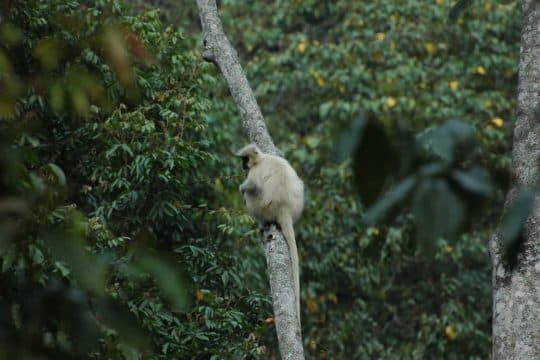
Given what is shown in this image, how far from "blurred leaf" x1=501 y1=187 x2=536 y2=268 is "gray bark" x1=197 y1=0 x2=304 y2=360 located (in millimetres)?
3486

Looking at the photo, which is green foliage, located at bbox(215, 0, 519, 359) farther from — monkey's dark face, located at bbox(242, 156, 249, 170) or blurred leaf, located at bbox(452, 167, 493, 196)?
blurred leaf, located at bbox(452, 167, 493, 196)

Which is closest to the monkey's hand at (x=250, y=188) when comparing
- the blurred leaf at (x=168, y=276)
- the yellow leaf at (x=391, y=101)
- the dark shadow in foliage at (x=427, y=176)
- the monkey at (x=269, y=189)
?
the monkey at (x=269, y=189)

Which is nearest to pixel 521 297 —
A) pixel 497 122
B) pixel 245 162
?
pixel 245 162

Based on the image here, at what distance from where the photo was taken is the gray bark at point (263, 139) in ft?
15.3

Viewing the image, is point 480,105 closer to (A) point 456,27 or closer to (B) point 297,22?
(A) point 456,27

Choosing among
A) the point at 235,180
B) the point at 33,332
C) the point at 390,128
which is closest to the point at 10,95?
the point at 33,332

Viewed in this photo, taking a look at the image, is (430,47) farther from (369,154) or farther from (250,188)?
(369,154)

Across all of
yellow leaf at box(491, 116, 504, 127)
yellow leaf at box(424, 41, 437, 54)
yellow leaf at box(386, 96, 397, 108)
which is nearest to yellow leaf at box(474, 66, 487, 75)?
yellow leaf at box(424, 41, 437, 54)

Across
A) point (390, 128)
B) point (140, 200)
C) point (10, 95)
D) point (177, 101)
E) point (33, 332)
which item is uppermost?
point (177, 101)

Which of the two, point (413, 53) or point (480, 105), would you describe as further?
point (413, 53)

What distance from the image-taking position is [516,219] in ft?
3.71

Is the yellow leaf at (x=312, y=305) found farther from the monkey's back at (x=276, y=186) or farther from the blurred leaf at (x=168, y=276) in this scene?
the blurred leaf at (x=168, y=276)

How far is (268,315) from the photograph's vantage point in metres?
6.46

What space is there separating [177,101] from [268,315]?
1.76m
